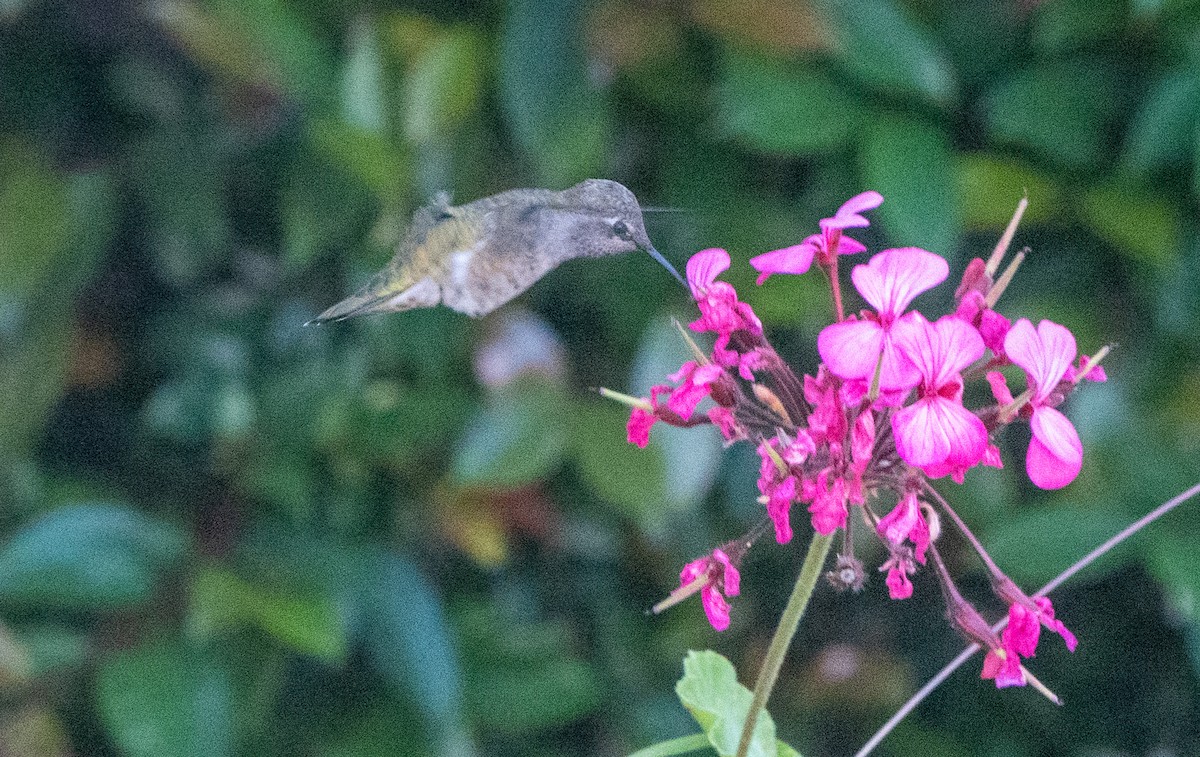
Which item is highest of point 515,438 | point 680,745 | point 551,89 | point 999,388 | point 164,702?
point 999,388

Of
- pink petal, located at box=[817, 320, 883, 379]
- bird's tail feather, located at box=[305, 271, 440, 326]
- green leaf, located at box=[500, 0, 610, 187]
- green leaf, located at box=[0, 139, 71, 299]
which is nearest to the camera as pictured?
pink petal, located at box=[817, 320, 883, 379]

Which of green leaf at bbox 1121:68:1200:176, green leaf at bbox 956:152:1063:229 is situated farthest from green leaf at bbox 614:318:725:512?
green leaf at bbox 1121:68:1200:176

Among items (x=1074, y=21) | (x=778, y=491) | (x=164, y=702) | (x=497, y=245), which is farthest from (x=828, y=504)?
(x=164, y=702)

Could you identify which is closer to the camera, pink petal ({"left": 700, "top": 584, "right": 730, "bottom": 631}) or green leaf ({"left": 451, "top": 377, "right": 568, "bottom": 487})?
pink petal ({"left": 700, "top": 584, "right": 730, "bottom": 631})

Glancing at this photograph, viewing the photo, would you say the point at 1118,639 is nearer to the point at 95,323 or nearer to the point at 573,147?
the point at 573,147

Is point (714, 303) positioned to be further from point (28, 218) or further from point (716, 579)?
point (28, 218)

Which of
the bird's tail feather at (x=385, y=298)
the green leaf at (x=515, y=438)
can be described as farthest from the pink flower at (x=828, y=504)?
the green leaf at (x=515, y=438)

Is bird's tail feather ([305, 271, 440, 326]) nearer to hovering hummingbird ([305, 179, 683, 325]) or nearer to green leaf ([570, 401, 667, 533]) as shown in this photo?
hovering hummingbird ([305, 179, 683, 325])

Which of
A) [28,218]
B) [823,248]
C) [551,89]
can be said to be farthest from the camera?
[28,218]
